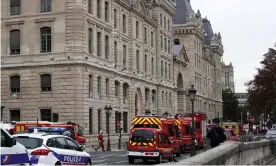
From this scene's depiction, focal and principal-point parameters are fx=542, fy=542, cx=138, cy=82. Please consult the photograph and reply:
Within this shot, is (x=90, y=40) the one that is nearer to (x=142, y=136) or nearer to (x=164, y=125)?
(x=164, y=125)

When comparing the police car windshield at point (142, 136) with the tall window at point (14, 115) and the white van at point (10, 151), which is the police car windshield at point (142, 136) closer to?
the white van at point (10, 151)

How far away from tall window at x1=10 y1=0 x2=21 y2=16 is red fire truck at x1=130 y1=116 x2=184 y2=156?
23483 millimetres

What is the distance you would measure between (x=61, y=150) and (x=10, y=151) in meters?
5.67

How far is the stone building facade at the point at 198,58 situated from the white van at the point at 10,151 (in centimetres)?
8564

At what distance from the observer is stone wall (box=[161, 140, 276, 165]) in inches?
494

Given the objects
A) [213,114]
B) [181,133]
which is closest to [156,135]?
[181,133]

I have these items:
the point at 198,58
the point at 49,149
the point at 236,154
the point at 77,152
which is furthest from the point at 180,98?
the point at 49,149

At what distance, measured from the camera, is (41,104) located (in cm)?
5053

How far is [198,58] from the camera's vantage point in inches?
4444

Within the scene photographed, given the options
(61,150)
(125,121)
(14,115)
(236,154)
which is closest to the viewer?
(61,150)

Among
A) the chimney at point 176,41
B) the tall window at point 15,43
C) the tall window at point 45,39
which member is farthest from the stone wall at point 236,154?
the chimney at point 176,41

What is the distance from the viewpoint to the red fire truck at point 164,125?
1270 inches

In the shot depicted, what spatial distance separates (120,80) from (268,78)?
687 inches

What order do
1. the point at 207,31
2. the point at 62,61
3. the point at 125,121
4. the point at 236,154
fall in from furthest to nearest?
the point at 207,31 → the point at 125,121 → the point at 62,61 → the point at 236,154
